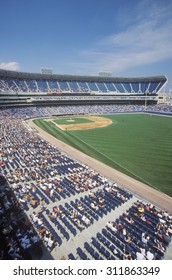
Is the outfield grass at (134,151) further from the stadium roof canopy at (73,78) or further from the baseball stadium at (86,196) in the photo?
the stadium roof canopy at (73,78)

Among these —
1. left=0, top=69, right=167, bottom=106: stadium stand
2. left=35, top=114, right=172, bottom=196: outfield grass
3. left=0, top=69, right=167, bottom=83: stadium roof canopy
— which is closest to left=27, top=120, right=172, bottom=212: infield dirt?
left=35, top=114, right=172, bottom=196: outfield grass

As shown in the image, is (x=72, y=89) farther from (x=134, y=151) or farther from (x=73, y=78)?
(x=134, y=151)

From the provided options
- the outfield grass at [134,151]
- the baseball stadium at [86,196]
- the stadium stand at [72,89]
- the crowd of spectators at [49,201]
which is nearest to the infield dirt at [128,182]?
the baseball stadium at [86,196]

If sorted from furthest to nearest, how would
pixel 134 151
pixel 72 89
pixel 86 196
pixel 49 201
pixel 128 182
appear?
pixel 72 89
pixel 134 151
pixel 128 182
pixel 86 196
pixel 49 201

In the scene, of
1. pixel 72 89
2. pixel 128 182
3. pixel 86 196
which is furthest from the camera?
pixel 72 89

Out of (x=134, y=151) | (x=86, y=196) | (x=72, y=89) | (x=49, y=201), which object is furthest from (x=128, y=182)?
(x=72, y=89)

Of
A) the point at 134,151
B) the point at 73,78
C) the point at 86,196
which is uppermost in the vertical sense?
the point at 73,78

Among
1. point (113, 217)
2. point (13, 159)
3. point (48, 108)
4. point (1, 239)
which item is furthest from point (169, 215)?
point (48, 108)

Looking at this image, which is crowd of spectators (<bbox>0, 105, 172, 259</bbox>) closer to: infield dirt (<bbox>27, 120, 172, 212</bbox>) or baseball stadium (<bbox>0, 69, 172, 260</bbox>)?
baseball stadium (<bbox>0, 69, 172, 260</bbox>)
